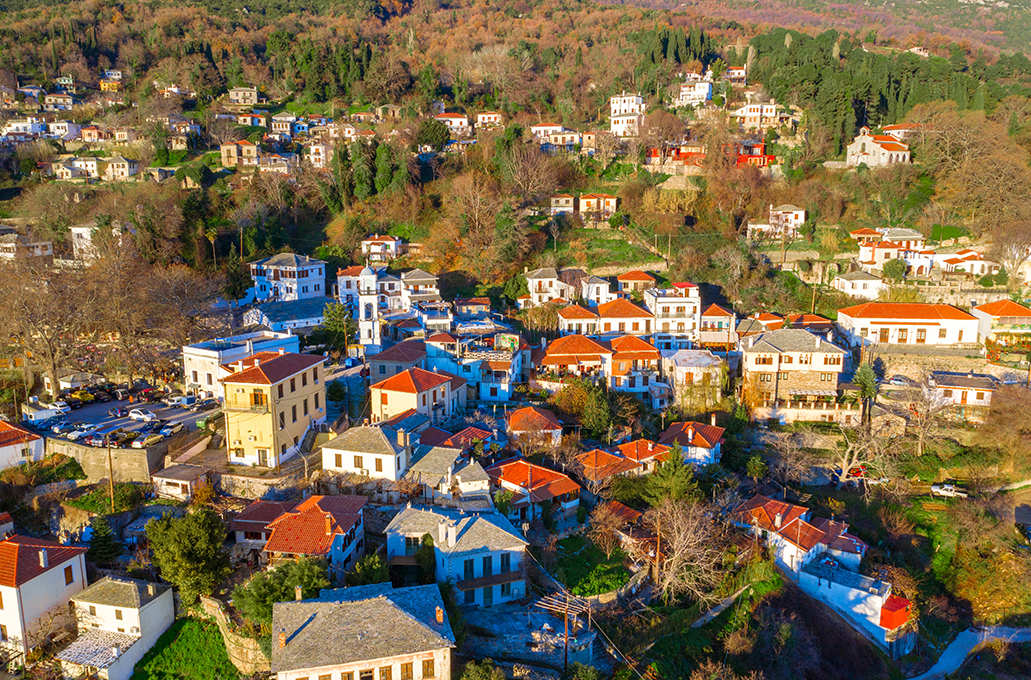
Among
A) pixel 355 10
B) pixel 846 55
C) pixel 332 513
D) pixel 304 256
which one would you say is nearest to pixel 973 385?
pixel 332 513

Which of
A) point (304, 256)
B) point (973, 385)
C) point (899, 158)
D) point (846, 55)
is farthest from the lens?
point (846, 55)

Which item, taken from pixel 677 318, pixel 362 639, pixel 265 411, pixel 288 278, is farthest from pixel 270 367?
pixel 677 318

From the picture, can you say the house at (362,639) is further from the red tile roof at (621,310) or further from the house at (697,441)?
the red tile roof at (621,310)

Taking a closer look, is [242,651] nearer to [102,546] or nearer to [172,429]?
[102,546]

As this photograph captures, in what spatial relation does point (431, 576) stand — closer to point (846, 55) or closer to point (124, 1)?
point (846, 55)

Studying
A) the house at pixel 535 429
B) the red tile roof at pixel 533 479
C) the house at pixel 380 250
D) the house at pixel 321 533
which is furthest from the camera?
the house at pixel 380 250

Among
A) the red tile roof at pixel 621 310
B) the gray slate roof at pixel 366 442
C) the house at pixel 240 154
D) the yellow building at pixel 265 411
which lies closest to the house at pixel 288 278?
the red tile roof at pixel 621 310
